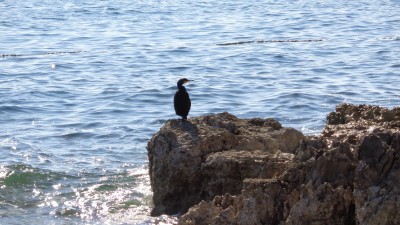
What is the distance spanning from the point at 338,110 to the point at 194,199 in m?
1.78

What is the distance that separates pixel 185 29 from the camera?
80.3 feet

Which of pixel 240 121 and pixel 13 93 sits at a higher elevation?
pixel 240 121

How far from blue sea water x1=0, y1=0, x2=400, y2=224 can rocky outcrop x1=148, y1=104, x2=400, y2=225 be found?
0.52 metres

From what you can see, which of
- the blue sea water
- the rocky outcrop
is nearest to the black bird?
the rocky outcrop

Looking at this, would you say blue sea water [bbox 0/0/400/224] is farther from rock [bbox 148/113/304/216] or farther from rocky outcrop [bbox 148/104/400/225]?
rocky outcrop [bbox 148/104/400/225]

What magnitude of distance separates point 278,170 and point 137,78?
1047 centimetres

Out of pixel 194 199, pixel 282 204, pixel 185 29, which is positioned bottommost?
pixel 185 29

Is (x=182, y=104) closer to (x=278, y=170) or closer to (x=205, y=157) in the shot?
(x=205, y=157)

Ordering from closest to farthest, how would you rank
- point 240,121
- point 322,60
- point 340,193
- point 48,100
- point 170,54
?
1. point 340,193
2. point 240,121
3. point 48,100
4. point 322,60
5. point 170,54

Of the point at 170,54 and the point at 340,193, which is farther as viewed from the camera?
the point at 170,54

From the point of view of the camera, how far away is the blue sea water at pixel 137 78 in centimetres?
1025

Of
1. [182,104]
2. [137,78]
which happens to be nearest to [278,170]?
[182,104]

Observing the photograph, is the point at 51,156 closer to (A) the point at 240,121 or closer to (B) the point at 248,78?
(A) the point at 240,121

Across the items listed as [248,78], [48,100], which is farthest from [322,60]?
[48,100]
